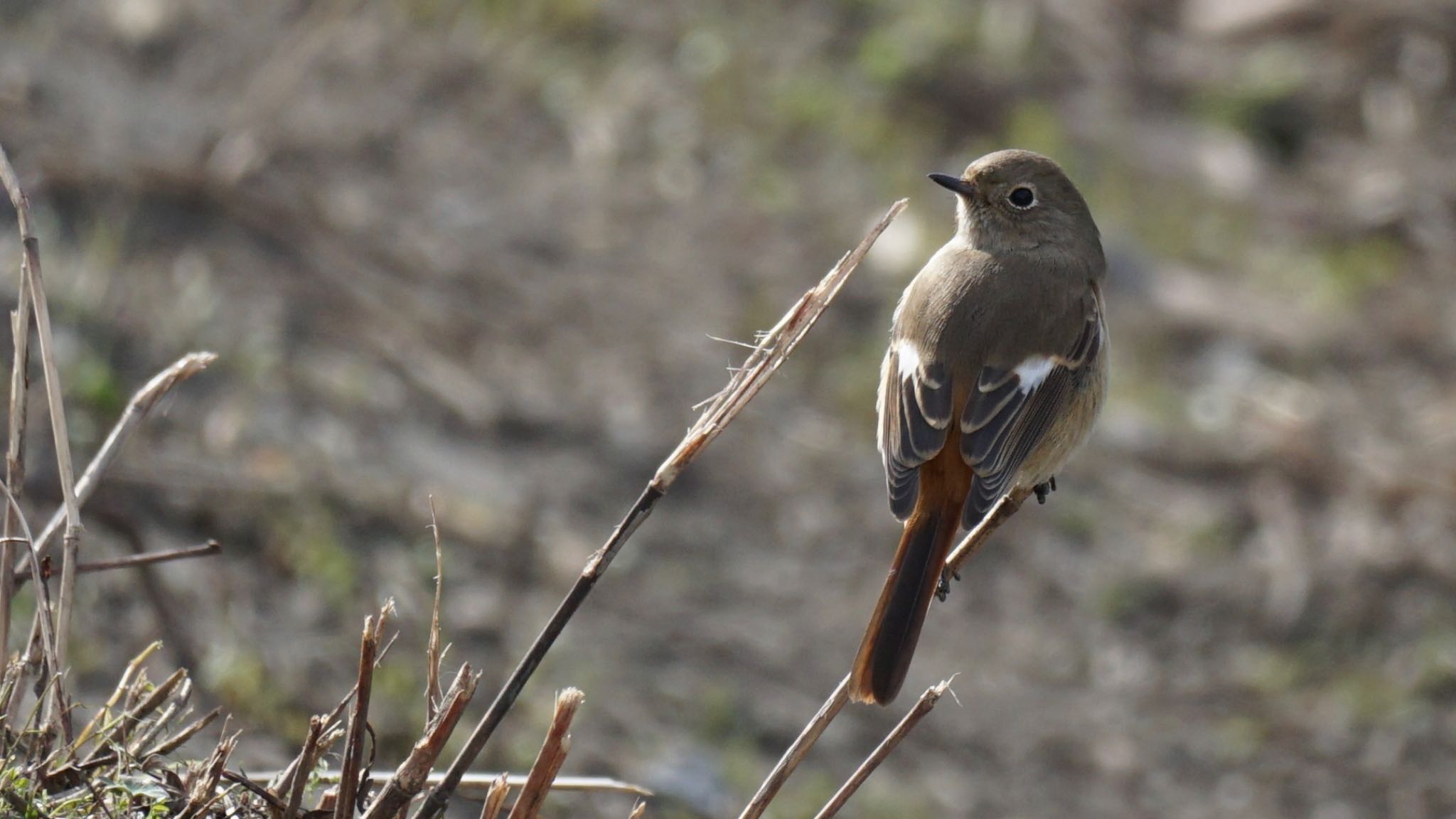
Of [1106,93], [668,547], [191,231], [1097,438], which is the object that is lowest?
[668,547]

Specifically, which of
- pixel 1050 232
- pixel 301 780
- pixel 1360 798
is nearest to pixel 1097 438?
pixel 1360 798

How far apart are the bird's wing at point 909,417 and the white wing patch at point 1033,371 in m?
0.21

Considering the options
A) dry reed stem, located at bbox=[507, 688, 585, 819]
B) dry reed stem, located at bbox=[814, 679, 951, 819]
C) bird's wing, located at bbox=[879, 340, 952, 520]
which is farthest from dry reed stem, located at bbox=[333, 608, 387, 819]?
bird's wing, located at bbox=[879, 340, 952, 520]

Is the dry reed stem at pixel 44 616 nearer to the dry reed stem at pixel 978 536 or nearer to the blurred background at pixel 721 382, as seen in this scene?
the blurred background at pixel 721 382

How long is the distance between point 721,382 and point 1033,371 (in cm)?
299

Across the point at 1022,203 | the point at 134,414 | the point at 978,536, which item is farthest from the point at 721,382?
the point at 134,414

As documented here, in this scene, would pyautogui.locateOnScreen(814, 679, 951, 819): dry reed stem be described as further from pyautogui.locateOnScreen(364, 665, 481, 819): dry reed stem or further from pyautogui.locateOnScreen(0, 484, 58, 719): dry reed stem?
pyautogui.locateOnScreen(0, 484, 58, 719): dry reed stem

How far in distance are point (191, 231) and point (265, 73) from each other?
1.46 m

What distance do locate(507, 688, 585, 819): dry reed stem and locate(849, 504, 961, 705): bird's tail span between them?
641 mm

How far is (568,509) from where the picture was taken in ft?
21.0

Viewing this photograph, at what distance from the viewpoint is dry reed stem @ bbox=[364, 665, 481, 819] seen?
2.50 meters

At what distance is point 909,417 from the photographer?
4211 millimetres

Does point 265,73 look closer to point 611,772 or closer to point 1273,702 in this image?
point 611,772

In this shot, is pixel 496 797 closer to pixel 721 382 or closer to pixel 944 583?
pixel 944 583
